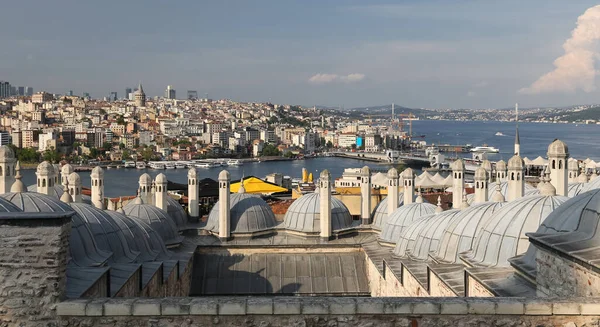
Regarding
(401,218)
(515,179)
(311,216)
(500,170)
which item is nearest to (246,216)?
(311,216)

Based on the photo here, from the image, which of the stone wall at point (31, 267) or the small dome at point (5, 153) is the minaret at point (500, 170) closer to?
the small dome at point (5, 153)

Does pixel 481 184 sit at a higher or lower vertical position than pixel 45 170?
lower

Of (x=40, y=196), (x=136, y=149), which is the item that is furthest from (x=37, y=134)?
(x=40, y=196)

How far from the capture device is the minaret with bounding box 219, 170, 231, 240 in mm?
12773

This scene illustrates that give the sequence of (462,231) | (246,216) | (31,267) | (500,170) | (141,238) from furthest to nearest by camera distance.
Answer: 1. (500,170)
2. (246,216)
3. (141,238)
4. (462,231)
5. (31,267)

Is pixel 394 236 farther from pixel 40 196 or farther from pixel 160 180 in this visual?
pixel 40 196

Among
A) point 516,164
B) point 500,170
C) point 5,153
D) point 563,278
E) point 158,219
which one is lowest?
point 158,219

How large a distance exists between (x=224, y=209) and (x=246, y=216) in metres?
0.60

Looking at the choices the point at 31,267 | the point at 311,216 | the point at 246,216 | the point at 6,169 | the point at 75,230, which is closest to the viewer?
the point at 31,267

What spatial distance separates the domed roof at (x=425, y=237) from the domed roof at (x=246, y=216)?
12.1 feet

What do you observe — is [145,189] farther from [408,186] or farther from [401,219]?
[401,219]

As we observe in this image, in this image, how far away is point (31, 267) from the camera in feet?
11.3

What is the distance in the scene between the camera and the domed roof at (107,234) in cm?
820

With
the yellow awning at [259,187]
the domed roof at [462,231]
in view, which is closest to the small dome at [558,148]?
the domed roof at [462,231]
